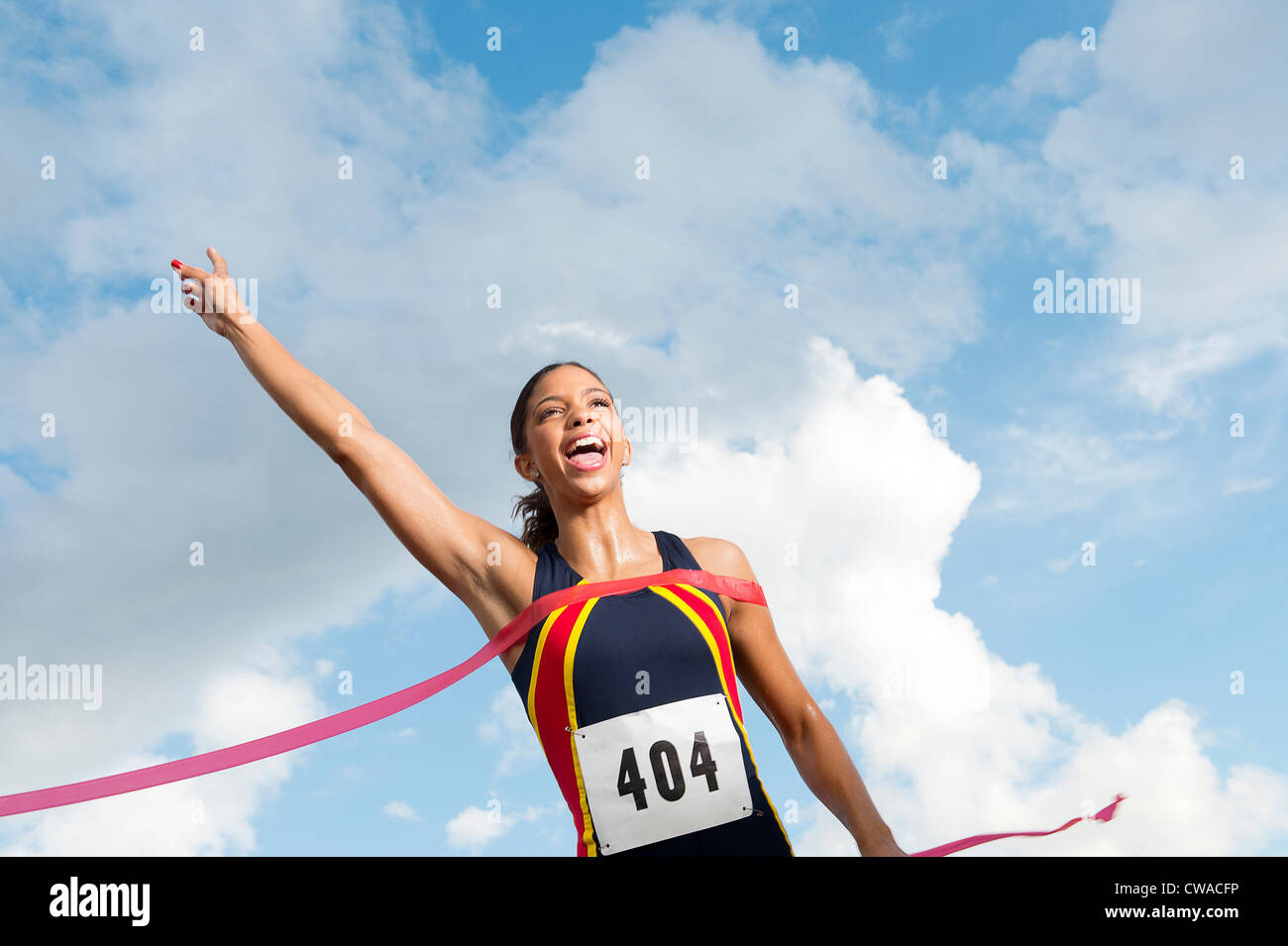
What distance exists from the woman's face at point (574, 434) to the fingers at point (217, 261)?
1.54 metres

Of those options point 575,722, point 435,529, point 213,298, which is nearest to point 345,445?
point 435,529

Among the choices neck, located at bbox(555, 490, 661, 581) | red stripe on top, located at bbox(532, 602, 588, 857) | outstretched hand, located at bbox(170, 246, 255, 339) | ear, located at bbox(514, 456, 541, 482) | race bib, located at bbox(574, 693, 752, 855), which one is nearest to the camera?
race bib, located at bbox(574, 693, 752, 855)

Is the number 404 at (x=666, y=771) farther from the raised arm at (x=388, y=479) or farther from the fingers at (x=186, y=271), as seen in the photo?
the fingers at (x=186, y=271)

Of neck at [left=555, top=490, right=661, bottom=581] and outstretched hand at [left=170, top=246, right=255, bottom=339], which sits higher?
outstretched hand at [left=170, top=246, right=255, bottom=339]

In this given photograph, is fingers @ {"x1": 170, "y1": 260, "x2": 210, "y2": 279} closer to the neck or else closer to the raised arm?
the raised arm

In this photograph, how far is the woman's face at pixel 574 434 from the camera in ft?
14.1

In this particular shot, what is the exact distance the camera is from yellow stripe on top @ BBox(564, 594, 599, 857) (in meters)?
3.70

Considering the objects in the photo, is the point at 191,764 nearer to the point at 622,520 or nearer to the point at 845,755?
the point at 622,520

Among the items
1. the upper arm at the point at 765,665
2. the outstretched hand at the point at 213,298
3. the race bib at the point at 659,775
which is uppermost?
the outstretched hand at the point at 213,298

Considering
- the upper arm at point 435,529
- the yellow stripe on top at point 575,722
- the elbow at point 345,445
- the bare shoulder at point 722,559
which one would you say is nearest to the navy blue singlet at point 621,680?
the yellow stripe on top at point 575,722

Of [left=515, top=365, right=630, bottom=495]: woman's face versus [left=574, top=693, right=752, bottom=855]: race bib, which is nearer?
[left=574, top=693, right=752, bottom=855]: race bib

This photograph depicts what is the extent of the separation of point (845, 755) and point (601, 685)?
1.36 metres

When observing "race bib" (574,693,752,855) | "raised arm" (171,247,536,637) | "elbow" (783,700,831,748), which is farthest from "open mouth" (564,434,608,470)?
"elbow" (783,700,831,748)
